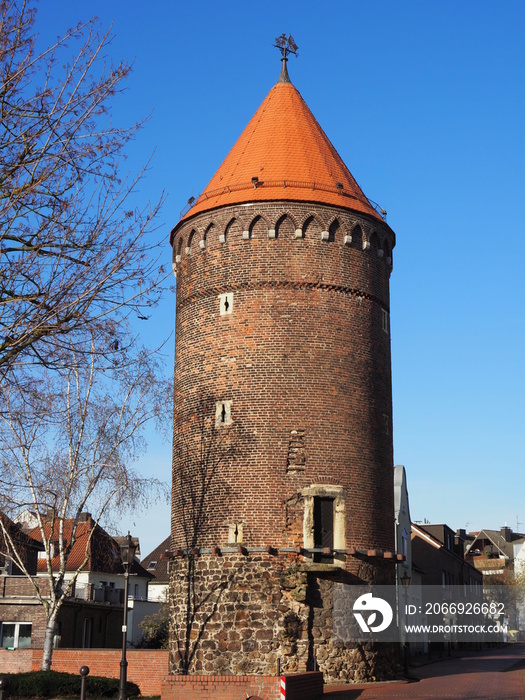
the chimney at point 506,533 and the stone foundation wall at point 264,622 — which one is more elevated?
the chimney at point 506,533

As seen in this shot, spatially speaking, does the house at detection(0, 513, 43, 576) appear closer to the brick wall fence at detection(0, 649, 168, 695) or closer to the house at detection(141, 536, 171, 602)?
the brick wall fence at detection(0, 649, 168, 695)

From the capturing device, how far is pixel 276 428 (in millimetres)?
24656

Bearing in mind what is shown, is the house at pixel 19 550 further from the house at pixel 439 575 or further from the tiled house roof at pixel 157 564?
the house at pixel 439 575

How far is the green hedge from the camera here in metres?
22.0

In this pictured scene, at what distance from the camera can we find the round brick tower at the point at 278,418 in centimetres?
2352

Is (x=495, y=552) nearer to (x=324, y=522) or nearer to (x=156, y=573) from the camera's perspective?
(x=156, y=573)

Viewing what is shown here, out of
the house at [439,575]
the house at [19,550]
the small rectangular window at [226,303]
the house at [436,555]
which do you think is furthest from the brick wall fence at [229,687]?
the house at [436,555]

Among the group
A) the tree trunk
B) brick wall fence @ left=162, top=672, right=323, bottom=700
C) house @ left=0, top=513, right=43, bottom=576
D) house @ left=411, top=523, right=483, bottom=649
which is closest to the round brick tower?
the tree trunk

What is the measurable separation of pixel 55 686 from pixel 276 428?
8.69m

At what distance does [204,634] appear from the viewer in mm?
23688

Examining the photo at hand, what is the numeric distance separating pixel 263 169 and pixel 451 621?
3848cm

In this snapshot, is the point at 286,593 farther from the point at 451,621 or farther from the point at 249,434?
the point at 451,621

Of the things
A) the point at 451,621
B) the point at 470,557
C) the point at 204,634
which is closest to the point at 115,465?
the point at 204,634

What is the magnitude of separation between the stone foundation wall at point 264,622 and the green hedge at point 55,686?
7.37 ft
